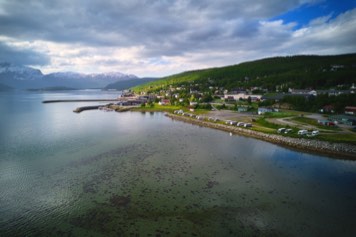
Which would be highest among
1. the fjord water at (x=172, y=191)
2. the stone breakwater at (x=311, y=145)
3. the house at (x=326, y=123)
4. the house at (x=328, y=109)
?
the house at (x=328, y=109)

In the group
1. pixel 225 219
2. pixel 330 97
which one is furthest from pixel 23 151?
pixel 330 97

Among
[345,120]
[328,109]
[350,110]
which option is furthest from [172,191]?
[350,110]

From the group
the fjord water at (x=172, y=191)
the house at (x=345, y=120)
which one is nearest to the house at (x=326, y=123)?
the house at (x=345, y=120)

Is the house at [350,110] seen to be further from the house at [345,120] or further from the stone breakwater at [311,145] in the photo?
the stone breakwater at [311,145]

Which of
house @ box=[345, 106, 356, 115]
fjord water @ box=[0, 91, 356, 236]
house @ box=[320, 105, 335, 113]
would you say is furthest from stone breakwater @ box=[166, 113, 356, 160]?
house @ box=[345, 106, 356, 115]

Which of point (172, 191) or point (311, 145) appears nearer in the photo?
point (172, 191)

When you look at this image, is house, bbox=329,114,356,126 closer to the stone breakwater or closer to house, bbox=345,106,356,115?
house, bbox=345,106,356,115

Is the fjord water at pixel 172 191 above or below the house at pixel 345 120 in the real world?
below

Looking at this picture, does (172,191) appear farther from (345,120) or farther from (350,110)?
(350,110)

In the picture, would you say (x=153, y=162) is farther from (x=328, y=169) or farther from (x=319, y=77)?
(x=319, y=77)
